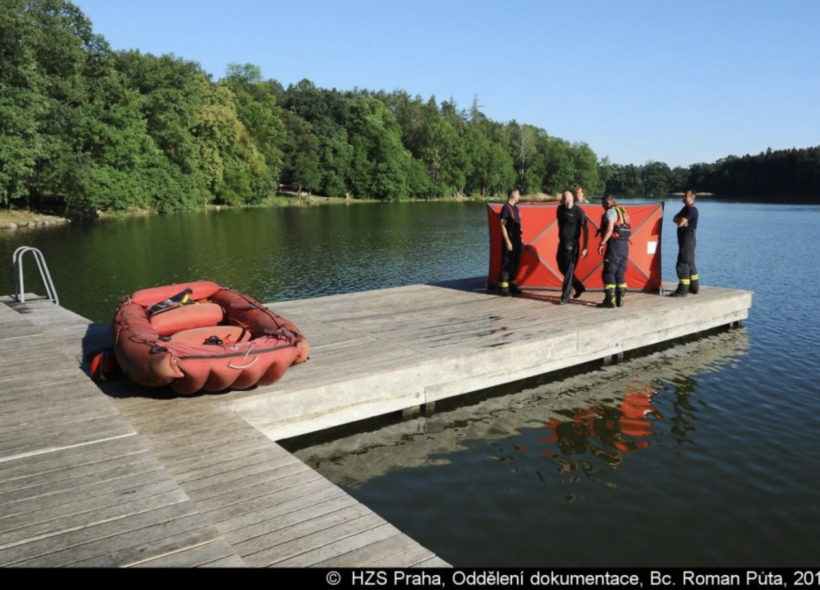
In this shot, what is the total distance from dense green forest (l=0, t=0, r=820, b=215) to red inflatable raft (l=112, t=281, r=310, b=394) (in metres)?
33.8

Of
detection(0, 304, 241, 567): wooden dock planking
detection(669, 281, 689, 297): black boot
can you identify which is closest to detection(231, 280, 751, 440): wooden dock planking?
detection(669, 281, 689, 297): black boot

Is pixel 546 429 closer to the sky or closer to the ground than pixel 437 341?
closer to the ground

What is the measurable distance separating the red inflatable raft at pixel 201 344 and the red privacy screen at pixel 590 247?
5863 mm

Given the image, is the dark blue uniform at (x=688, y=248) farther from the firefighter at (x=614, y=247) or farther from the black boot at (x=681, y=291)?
the firefighter at (x=614, y=247)

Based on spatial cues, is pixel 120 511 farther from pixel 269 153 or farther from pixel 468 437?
pixel 269 153

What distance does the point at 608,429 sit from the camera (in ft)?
24.2

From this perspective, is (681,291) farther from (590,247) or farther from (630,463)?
(630,463)

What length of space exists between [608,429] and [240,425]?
14.6ft

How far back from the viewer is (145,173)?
165 feet

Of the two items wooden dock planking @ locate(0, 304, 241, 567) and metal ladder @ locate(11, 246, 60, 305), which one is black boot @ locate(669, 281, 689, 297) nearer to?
wooden dock planking @ locate(0, 304, 241, 567)

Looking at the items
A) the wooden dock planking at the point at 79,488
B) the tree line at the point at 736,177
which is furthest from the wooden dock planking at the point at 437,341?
the tree line at the point at 736,177

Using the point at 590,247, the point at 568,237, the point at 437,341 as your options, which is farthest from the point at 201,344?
the point at 590,247

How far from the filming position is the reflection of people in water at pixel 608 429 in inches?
268

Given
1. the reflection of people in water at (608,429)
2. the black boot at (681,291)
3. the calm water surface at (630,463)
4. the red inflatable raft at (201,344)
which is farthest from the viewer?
the black boot at (681,291)
